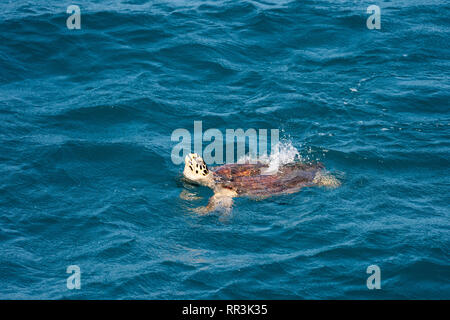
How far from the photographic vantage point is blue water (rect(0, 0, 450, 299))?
1029 cm

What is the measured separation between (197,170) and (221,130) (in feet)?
8.13

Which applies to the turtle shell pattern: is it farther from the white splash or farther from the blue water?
the blue water

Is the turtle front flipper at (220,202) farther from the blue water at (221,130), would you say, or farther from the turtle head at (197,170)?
the turtle head at (197,170)

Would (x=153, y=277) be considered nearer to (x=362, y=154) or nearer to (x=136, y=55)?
(x=362, y=154)

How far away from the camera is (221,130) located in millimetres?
15117

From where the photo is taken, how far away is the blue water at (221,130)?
33.8 ft

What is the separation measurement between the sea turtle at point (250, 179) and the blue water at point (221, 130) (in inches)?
10.7

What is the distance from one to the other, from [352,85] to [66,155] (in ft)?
26.4

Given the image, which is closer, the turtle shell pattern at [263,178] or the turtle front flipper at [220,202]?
the turtle front flipper at [220,202]

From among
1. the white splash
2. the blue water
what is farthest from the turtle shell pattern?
the blue water

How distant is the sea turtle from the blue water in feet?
0.89

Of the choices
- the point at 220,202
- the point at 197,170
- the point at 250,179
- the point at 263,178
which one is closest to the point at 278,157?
the point at 263,178

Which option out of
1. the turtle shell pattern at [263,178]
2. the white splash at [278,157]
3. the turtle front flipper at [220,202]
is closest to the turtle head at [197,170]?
the turtle shell pattern at [263,178]

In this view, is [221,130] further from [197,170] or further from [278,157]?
[197,170]
